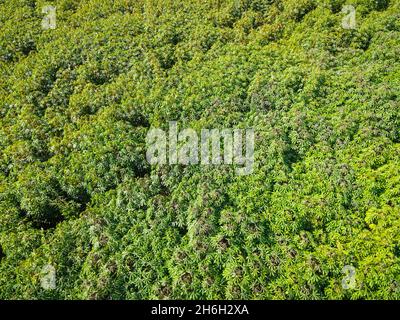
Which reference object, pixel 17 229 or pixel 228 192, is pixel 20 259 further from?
pixel 228 192

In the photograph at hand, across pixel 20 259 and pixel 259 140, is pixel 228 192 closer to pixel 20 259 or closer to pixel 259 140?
pixel 259 140

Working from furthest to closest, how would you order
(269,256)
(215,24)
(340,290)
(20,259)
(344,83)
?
1. (215,24)
2. (344,83)
3. (20,259)
4. (269,256)
5. (340,290)

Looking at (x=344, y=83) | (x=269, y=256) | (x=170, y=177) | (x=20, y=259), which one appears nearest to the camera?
(x=269, y=256)

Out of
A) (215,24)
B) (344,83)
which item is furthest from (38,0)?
(344,83)
